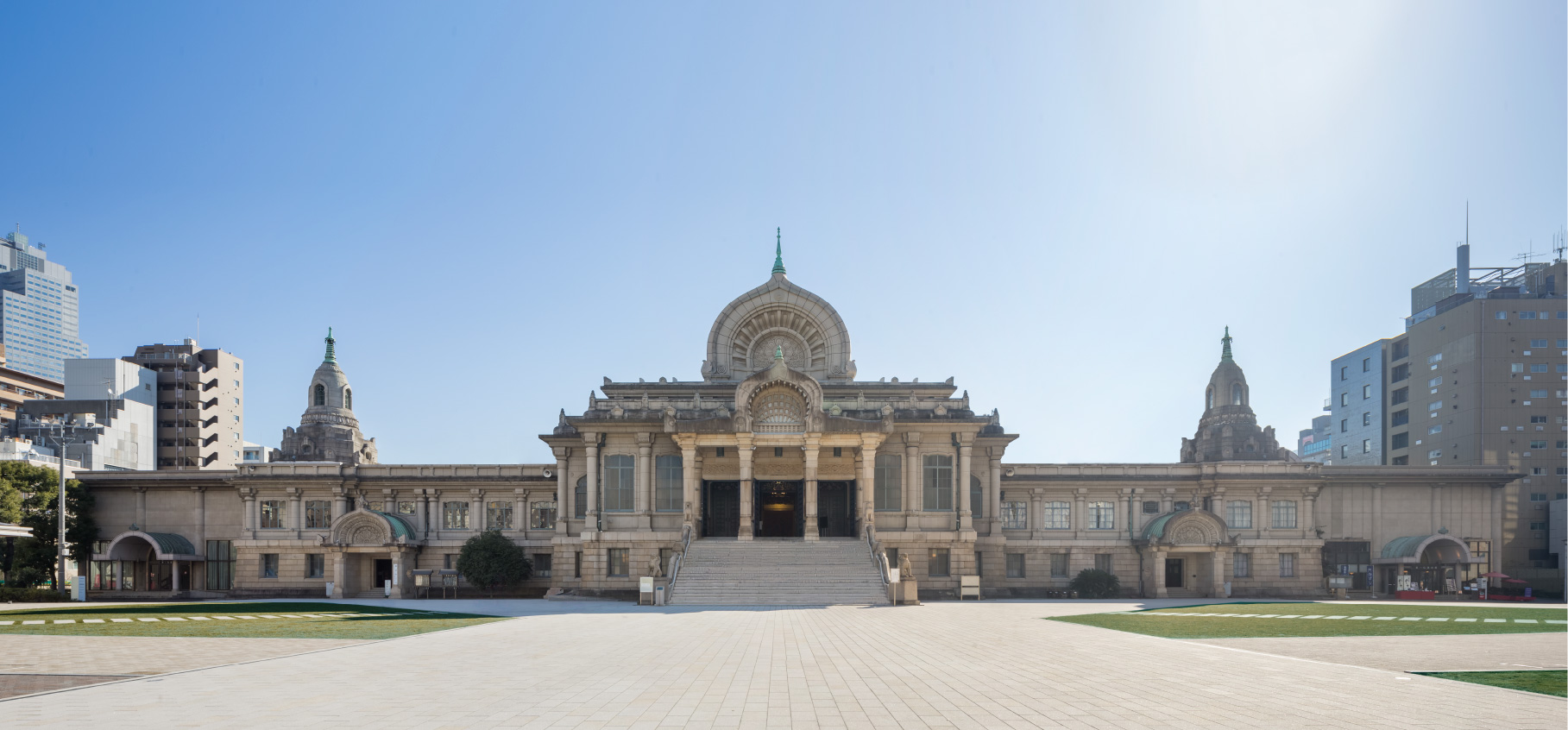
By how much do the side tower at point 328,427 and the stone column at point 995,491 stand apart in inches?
1890

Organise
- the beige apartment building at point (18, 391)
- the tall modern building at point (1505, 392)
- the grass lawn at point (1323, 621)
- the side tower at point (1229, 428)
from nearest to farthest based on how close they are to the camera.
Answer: the grass lawn at point (1323, 621), the side tower at point (1229, 428), the tall modern building at point (1505, 392), the beige apartment building at point (18, 391)

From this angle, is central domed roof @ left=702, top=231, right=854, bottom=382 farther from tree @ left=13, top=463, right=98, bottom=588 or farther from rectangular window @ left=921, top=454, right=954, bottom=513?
tree @ left=13, top=463, right=98, bottom=588

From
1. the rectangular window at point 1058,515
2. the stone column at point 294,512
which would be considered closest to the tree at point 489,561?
the stone column at point 294,512

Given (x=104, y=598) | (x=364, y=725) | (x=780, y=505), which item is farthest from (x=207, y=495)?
(x=364, y=725)

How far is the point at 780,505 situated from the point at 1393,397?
73401 millimetres

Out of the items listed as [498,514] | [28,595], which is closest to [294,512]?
[498,514]

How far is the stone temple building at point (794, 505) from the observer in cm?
5731

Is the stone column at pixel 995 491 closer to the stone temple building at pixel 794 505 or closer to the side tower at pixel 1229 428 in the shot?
the stone temple building at pixel 794 505

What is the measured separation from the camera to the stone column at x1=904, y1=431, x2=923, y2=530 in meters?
58.0

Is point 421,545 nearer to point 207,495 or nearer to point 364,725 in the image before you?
point 207,495

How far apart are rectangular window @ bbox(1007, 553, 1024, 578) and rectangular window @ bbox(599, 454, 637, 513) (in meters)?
24.1

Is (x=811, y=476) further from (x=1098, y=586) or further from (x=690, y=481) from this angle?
(x=1098, y=586)

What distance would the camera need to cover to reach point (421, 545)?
207 feet

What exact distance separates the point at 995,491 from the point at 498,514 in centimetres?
3194
